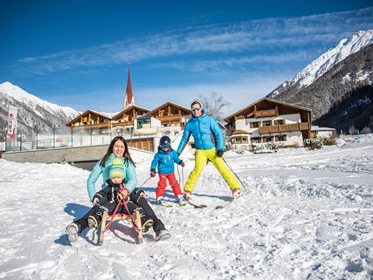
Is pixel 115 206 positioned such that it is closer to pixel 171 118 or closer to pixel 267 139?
pixel 171 118

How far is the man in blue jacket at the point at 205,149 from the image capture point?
514cm

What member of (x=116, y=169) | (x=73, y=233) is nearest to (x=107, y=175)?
(x=116, y=169)

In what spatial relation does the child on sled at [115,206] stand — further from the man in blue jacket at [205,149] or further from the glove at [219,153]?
the glove at [219,153]

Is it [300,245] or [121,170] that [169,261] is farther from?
[121,170]

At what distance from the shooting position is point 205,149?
524cm

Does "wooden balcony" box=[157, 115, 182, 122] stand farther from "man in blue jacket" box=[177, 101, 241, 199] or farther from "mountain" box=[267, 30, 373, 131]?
"mountain" box=[267, 30, 373, 131]

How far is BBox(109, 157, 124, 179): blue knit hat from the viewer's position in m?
3.66

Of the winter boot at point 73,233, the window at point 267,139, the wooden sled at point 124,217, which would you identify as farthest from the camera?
the window at point 267,139

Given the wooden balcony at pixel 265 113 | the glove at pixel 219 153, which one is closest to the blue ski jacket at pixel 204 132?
the glove at pixel 219 153

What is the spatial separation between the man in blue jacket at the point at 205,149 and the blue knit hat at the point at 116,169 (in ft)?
6.04

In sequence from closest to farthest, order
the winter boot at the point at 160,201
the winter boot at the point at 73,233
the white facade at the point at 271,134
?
the winter boot at the point at 73,233, the winter boot at the point at 160,201, the white facade at the point at 271,134

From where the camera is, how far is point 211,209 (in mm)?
4594

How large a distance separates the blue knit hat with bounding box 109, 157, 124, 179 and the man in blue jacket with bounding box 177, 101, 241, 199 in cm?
184

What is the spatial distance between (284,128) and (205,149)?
119 feet
